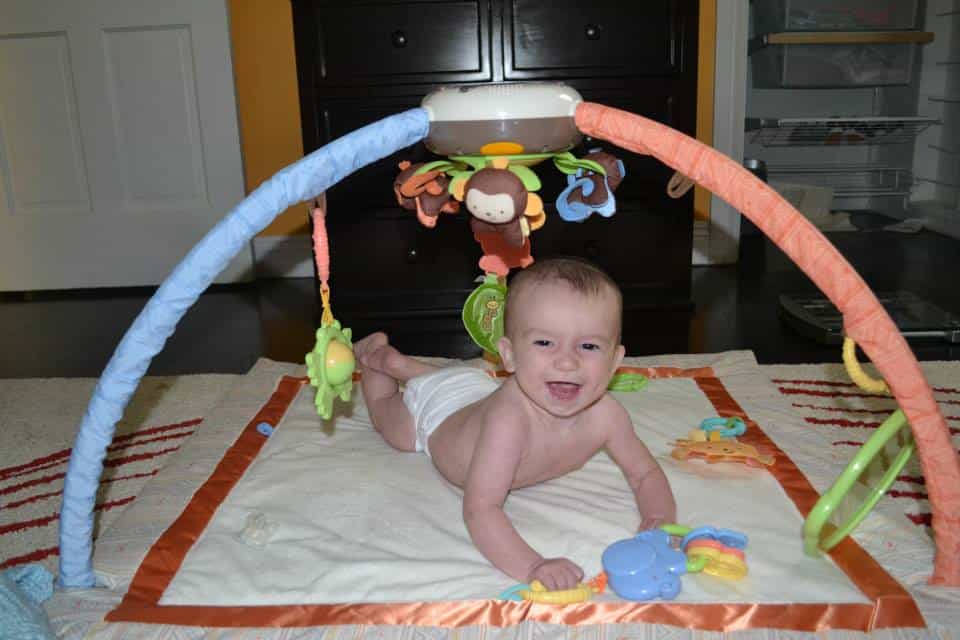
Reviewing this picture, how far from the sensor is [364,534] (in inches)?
39.8

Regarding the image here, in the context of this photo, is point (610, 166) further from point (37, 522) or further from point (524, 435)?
point (37, 522)

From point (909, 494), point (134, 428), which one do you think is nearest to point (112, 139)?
point (134, 428)

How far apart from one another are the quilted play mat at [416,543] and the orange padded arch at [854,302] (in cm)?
11

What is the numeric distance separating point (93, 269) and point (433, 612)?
7.13 ft

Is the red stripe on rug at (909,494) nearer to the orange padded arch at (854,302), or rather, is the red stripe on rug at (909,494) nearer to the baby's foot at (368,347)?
the orange padded arch at (854,302)

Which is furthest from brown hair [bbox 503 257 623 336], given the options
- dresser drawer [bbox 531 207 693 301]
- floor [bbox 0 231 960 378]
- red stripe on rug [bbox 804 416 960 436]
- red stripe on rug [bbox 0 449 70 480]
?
dresser drawer [bbox 531 207 693 301]

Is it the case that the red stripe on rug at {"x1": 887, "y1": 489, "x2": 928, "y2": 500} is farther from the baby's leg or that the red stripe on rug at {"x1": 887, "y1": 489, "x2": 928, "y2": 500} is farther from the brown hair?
the baby's leg

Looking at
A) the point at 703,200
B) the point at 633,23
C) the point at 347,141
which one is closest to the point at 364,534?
the point at 347,141

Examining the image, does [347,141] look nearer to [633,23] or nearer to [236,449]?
[236,449]

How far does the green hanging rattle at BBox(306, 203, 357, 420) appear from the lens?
991mm

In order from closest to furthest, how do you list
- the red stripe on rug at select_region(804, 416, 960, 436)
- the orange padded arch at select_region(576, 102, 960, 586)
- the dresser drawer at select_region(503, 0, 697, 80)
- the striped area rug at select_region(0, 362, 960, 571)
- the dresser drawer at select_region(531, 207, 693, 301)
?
the orange padded arch at select_region(576, 102, 960, 586)
the striped area rug at select_region(0, 362, 960, 571)
the red stripe on rug at select_region(804, 416, 960, 436)
the dresser drawer at select_region(503, 0, 697, 80)
the dresser drawer at select_region(531, 207, 693, 301)

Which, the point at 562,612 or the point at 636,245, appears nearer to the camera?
the point at 562,612

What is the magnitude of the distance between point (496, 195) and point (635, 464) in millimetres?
393

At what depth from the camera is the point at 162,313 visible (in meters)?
0.87
